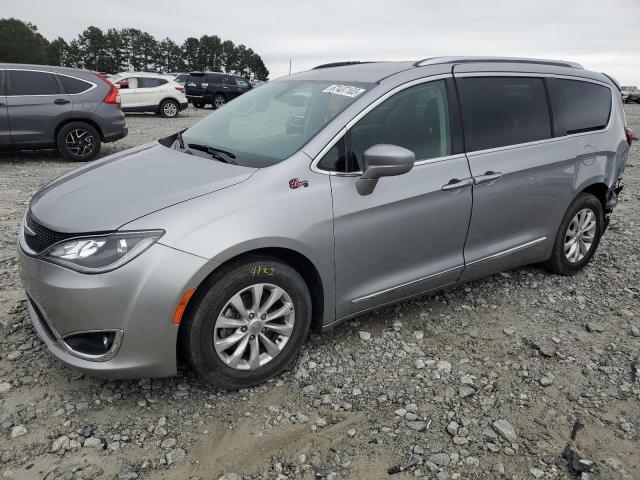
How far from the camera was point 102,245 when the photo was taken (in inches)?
92.7

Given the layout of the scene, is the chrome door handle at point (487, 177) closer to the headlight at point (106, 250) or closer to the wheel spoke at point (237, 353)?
the wheel spoke at point (237, 353)

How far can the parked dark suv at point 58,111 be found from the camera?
27.5 feet

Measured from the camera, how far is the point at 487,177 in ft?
11.1

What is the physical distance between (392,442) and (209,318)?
1.07 m

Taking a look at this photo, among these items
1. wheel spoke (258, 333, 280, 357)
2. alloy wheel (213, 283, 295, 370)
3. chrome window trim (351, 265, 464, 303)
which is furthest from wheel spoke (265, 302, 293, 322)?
chrome window trim (351, 265, 464, 303)

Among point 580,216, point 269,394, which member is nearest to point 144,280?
point 269,394

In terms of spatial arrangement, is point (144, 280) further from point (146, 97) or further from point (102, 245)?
point (146, 97)

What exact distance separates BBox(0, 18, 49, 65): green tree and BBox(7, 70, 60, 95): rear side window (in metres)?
78.5

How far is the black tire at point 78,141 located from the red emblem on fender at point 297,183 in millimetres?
7622

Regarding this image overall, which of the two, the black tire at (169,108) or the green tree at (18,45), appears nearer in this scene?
the black tire at (169,108)

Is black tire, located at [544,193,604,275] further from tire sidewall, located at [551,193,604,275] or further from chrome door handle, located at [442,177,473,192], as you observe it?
chrome door handle, located at [442,177,473,192]

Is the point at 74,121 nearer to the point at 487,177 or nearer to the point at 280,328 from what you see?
the point at 280,328

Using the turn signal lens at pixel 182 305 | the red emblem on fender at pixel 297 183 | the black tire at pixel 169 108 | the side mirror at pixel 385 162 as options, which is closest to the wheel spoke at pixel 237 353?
the turn signal lens at pixel 182 305

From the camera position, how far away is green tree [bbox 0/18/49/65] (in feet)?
247
